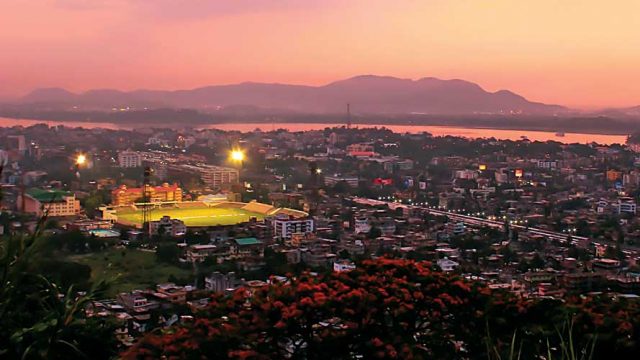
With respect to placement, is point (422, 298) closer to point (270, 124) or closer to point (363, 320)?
point (363, 320)

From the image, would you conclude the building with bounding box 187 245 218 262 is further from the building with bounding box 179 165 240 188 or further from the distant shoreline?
the distant shoreline

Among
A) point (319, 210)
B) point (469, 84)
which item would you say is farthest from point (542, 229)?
point (469, 84)

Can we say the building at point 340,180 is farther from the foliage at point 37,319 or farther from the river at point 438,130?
the foliage at point 37,319

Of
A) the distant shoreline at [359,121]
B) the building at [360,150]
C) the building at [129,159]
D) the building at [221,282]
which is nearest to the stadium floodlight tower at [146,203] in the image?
the building at [221,282]

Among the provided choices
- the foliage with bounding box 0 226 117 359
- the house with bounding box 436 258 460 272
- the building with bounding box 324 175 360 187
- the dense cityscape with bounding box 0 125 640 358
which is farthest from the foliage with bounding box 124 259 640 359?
the building with bounding box 324 175 360 187

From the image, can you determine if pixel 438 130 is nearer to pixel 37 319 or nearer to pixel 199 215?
pixel 199 215
